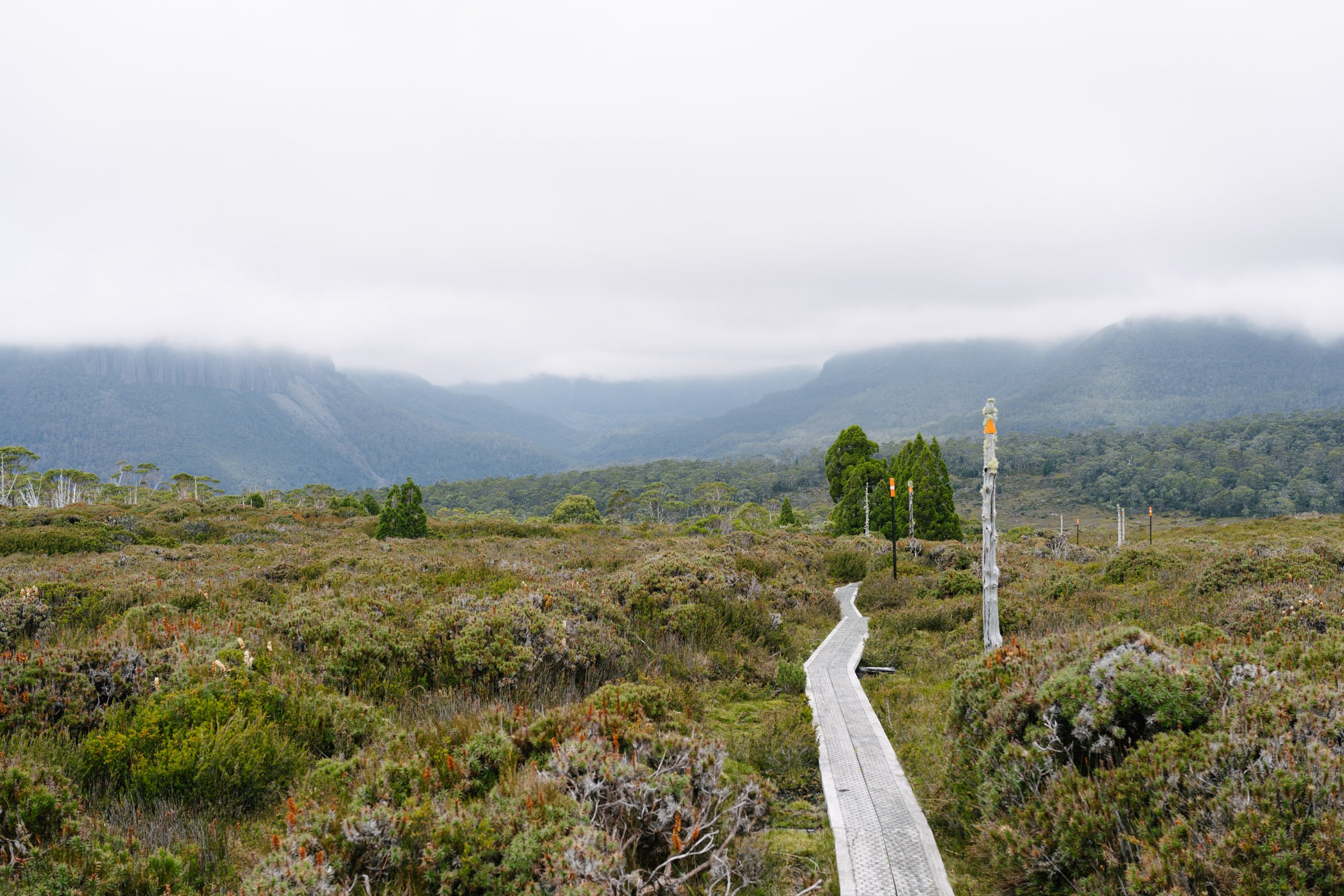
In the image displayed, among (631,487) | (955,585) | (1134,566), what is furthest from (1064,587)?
(631,487)

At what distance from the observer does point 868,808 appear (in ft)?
16.2

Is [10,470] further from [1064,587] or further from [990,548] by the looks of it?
[1064,587]

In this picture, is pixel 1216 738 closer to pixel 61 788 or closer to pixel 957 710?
pixel 957 710

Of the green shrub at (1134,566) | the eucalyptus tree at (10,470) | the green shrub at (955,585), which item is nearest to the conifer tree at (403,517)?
the green shrub at (955,585)

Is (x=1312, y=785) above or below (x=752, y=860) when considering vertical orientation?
above

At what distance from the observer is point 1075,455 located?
448ft

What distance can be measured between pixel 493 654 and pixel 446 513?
74045mm

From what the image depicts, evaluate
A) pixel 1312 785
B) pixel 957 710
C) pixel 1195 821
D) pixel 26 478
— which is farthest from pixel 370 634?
pixel 26 478

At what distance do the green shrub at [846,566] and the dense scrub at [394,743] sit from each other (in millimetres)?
11656

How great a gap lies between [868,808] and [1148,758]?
202 cm

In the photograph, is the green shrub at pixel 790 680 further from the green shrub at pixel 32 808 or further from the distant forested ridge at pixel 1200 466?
the distant forested ridge at pixel 1200 466

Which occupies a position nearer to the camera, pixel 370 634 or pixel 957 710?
pixel 957 710

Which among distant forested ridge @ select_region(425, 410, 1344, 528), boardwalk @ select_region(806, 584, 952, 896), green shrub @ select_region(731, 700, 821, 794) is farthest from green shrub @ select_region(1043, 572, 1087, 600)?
distant forested ridge @ select_region(425, 410, 1344, 528)

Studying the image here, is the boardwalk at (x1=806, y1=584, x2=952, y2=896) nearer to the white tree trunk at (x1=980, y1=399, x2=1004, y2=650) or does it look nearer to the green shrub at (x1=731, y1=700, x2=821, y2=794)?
the green shrub at (x1=731, y1=700, x2=821, y2=794)
